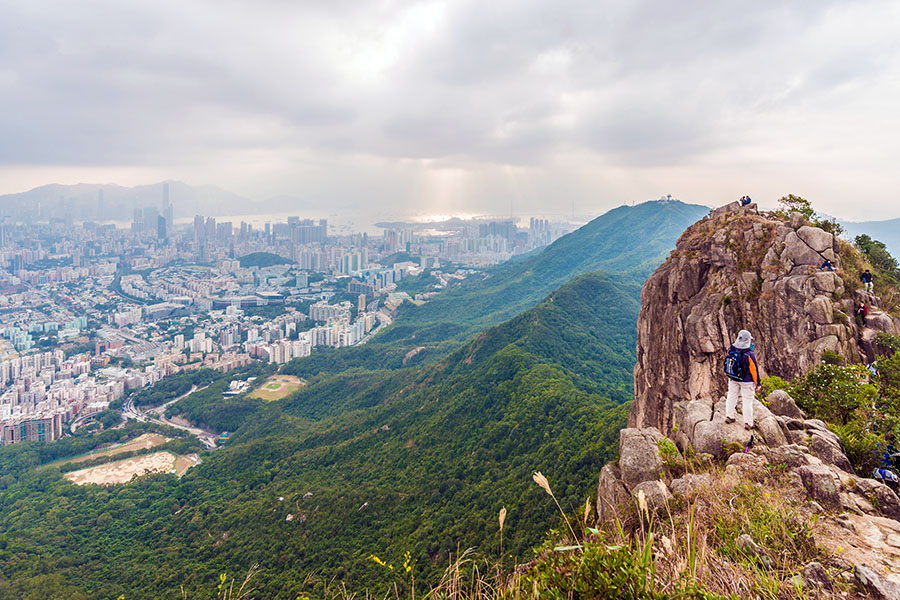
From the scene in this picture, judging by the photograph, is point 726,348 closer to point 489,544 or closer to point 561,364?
point 489,544

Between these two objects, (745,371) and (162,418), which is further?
(162,418)

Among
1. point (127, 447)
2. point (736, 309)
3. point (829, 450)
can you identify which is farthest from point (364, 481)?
point (127, 447)

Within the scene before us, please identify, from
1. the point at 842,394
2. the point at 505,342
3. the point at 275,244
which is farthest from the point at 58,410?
the point at 275,244

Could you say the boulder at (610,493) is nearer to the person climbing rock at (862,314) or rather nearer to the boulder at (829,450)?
the boulder at (829,450)

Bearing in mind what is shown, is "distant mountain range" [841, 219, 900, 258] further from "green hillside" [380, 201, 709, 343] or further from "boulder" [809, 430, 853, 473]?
"boulder" [809, 430, 853, 473]

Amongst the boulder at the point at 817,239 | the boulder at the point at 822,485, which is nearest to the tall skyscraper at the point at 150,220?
the boulder at the point at 817,239

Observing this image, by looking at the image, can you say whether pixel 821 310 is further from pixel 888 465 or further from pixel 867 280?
pixel 888 465
